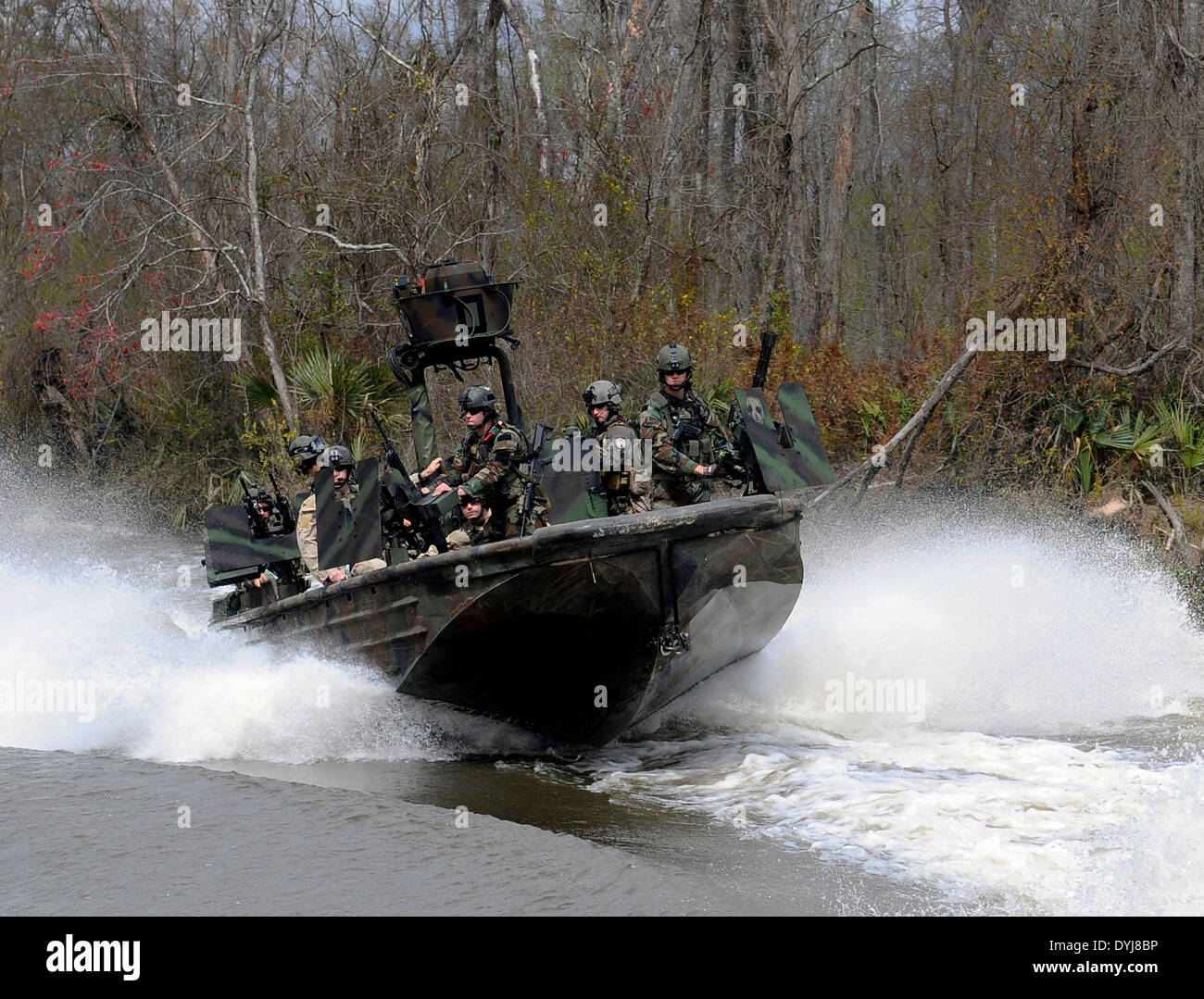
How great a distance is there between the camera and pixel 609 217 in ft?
62.8

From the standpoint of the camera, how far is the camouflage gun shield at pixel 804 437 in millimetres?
9438

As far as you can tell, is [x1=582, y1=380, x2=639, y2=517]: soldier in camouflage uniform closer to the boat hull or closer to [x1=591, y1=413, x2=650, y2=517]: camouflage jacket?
[x1=591, y1=413, x2=650, y2=517]: camouflage jacket

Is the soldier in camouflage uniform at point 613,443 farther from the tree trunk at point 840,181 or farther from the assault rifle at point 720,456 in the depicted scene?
the tree trunk at point 840,181

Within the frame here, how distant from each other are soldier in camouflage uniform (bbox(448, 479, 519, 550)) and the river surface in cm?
98

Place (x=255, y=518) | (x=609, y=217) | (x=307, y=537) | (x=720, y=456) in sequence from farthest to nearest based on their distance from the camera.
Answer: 1. (x=609, y=217)
2. (x=255, y=518)
3. (x=307, y=537)
4. (x=720, y=456)

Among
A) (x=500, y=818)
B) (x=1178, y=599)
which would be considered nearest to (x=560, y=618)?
(x=500, y=818)

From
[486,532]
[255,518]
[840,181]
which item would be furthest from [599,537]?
[840,181]

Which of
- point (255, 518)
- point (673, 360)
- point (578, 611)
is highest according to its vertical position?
point (673, 360)

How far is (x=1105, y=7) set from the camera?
15477 millimetres

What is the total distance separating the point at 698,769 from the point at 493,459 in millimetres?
2287

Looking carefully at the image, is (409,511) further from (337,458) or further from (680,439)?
(680,439)

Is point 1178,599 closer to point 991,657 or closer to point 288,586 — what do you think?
point 991,657

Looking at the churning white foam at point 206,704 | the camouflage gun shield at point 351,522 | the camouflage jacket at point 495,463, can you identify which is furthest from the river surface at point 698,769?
the camouflage jacket at point 495,463
